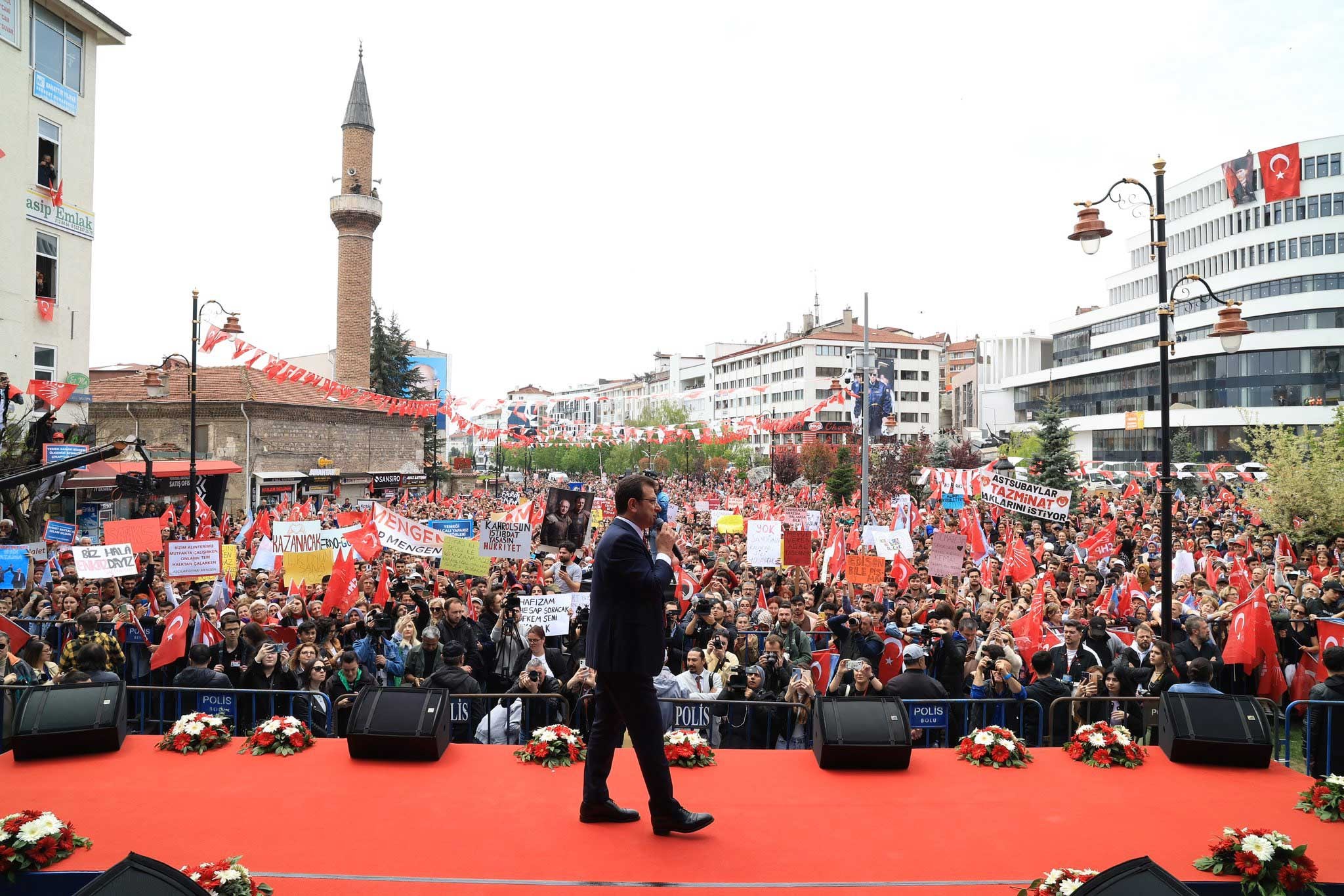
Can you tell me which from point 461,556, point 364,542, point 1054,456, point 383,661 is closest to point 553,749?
point 383,661

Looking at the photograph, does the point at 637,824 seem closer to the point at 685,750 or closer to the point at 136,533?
the point at 685,750

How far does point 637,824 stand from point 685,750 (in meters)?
0.96

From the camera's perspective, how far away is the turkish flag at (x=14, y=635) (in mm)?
9133

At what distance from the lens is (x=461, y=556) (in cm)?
1321

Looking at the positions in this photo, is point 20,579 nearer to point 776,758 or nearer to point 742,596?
point 742,596

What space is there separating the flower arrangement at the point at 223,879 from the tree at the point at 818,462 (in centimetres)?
5834

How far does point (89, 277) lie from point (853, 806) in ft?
98.5

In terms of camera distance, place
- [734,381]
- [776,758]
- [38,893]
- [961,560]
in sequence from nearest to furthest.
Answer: [38,893] < [776,758] < [961,560] < [734,381]

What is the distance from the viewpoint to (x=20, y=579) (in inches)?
580

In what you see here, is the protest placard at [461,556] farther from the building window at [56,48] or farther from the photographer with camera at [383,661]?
the building window at [56,48]

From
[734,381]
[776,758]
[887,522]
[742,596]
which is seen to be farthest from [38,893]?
[734,381]

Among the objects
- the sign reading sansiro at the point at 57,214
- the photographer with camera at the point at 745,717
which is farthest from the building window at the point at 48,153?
the photographer with camera at the point at 745,717

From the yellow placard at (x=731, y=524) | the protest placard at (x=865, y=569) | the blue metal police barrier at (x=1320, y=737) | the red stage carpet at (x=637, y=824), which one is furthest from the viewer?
the yellow placard at (x=731, y=524)

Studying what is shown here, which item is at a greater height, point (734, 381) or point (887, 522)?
point (734, 381)
